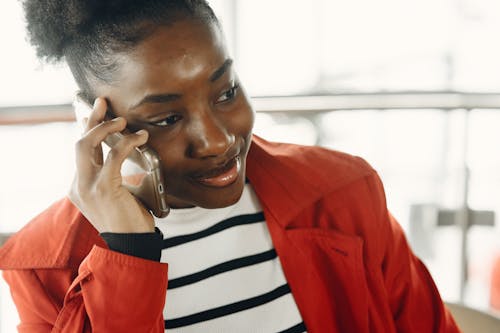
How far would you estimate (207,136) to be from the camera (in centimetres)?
96

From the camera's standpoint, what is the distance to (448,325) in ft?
4.06

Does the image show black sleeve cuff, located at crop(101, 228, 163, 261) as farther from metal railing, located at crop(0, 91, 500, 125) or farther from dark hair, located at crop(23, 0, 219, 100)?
metal railing, located at crop(0, 91, 500, 125)

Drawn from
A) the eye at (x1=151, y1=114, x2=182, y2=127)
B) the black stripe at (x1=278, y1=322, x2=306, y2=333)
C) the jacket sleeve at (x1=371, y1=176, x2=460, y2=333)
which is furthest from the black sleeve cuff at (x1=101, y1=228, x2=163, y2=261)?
the jacket sleeve at (x1=371, y1=176, x2=460, y2=333)

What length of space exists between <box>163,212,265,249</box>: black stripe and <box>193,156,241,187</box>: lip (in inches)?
7.2

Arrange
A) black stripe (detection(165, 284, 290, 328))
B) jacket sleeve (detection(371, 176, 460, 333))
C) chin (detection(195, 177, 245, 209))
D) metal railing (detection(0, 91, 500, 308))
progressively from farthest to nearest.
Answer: metal railing (detection(0, 91, 500, 308)) < jacket sleeve (detection(371, 176, 460, 333)) < black stripe (detection(165, 284, 290, 328)) < chin (detection(195, 177, 245, 209))

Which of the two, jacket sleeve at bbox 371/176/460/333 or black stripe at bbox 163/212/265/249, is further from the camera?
jacket sleeve at bbox 371/176/460/333

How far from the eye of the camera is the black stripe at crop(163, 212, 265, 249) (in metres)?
1.15

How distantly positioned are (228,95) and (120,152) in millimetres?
235

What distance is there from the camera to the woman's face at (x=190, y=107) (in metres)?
0.93

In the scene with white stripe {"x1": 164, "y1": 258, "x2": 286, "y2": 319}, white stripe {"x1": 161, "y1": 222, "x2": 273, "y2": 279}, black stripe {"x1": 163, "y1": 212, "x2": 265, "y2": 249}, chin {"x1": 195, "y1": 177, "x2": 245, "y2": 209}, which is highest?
chin {"x1": 195, "y1": 177, "x2": 245, "y2": 209}

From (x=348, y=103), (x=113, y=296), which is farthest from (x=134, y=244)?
(x=348, y=103)

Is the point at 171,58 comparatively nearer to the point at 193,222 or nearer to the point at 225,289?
the point at 193,222

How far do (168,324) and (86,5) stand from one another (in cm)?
67

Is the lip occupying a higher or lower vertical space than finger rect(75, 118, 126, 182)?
lower
